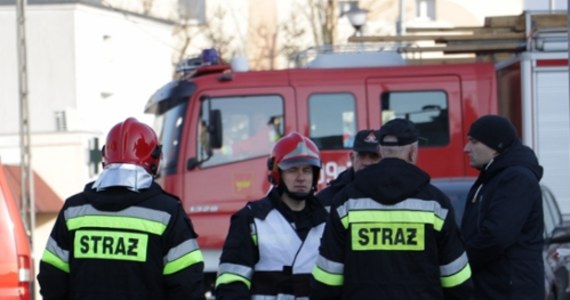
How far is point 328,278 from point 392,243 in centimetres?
32

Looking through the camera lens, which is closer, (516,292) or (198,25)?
(516,292)

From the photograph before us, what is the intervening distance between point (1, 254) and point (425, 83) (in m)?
9.10

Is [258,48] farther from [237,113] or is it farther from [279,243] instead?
[279,243]

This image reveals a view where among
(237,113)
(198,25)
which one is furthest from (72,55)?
(237,113)

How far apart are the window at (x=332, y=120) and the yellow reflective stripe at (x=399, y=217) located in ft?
33.8

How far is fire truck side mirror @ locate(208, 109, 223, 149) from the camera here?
653 inches

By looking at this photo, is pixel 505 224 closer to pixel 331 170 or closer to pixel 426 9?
pixel 331 170

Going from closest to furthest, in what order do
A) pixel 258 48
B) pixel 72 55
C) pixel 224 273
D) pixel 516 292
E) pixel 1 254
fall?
pixel 224 273
pixel 516 292
pixel 1 254
pixel 72 55
pixel 258 48

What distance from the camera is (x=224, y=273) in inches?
271

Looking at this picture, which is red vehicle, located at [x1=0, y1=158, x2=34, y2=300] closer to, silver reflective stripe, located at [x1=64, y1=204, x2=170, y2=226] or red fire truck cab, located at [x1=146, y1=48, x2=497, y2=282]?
silver reflective stripe, located at [x1=64, y1=204, x2=170, y2=226]

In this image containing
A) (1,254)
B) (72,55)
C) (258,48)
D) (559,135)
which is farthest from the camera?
(258,48)

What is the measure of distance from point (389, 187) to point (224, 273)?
942 millimetres

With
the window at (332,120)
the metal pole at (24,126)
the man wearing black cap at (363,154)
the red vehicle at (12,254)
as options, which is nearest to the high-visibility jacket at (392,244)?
the man wearing black cap at (363,154)

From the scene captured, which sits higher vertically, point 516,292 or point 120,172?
point 120,172
